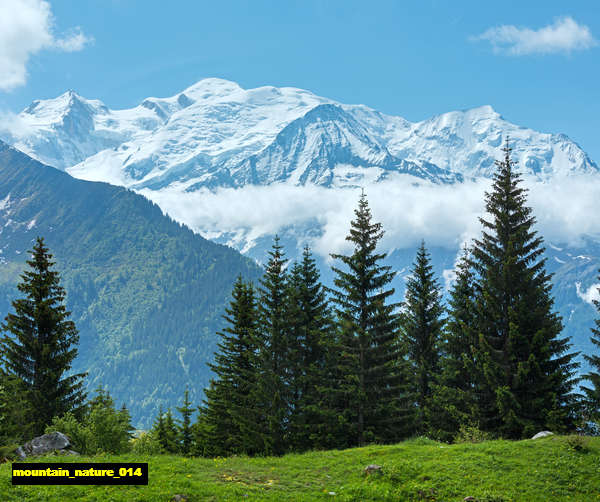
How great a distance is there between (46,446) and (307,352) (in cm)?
1837

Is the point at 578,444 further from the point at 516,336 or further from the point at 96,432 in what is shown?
the point at 96,432

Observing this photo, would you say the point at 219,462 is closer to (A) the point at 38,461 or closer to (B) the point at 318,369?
(A) the point at 38,461

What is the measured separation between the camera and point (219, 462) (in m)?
24.0

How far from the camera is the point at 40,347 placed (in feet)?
118

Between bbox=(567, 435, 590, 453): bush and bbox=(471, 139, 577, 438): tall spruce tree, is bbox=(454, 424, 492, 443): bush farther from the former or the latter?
bbox=(567, 435, 590, 453): bush

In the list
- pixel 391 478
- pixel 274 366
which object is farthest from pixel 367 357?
pixel 391 478

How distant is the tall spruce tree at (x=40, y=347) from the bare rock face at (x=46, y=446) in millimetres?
12574

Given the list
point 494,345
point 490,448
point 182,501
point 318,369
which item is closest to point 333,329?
point 318,369

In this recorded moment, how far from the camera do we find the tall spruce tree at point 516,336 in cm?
2988

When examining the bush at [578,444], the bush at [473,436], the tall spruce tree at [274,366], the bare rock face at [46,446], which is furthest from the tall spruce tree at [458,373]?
the bare rock face at [46,446]

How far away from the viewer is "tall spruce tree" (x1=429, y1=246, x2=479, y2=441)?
33.0 m

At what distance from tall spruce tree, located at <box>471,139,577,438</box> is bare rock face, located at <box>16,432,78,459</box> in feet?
77.4

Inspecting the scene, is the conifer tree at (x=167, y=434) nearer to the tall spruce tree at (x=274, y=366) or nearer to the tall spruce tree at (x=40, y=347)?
the tall spruce tree at (x=40, y=347)

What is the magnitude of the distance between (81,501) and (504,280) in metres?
27.0
